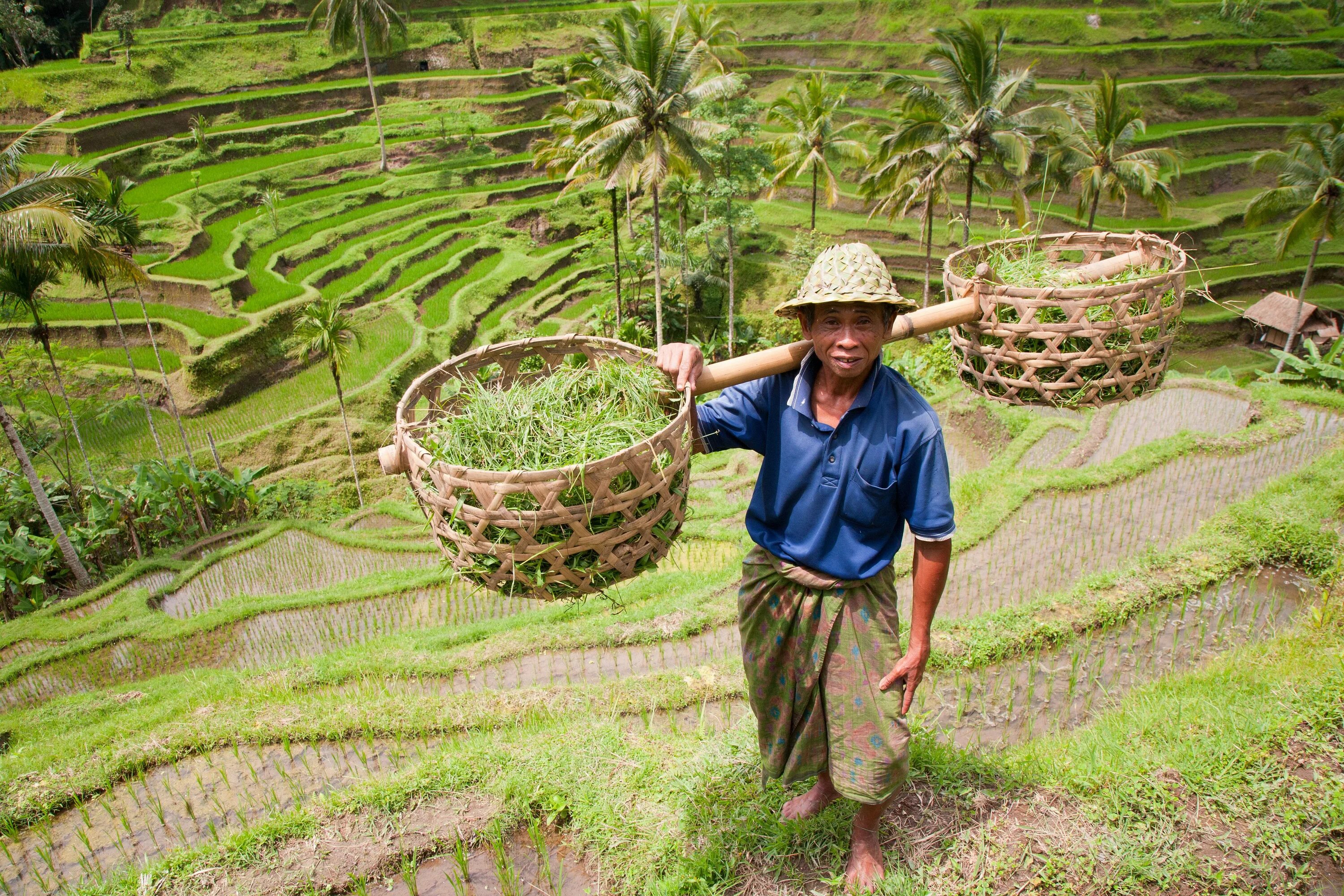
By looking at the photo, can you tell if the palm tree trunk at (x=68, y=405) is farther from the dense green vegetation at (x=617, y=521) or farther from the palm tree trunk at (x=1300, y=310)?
the palm tree trunk at (x=1300, y=310)

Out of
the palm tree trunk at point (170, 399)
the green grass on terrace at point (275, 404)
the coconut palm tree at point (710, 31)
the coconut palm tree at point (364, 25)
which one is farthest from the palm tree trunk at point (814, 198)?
the palm tree trunk at point (170, 399)

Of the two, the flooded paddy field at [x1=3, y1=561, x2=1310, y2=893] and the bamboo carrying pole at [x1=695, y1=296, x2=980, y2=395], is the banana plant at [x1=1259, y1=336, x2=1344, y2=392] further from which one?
the bamboo carrying pole at [x1=695, y1=296, x2=980, y2=395]

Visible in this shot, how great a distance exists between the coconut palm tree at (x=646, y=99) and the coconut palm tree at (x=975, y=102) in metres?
3.47

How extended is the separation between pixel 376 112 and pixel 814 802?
2718 cm

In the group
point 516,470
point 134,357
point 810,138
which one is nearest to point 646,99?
point 810,138

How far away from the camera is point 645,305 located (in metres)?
20.2

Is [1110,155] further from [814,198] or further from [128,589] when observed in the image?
[128,589]

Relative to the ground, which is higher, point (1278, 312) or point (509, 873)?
point (509, 873)

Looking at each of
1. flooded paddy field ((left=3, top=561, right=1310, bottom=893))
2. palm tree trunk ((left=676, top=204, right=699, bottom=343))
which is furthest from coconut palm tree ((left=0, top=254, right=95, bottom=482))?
palm tree trunk ((left=676, top=204, right=699, bottom=343))

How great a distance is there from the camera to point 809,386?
2252 mm

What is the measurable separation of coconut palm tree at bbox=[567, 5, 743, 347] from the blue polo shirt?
380 inches

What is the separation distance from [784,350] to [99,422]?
16105mm

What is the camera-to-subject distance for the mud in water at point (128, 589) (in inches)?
337

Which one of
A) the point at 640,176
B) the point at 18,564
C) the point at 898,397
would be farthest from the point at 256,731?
the point at 640,176
